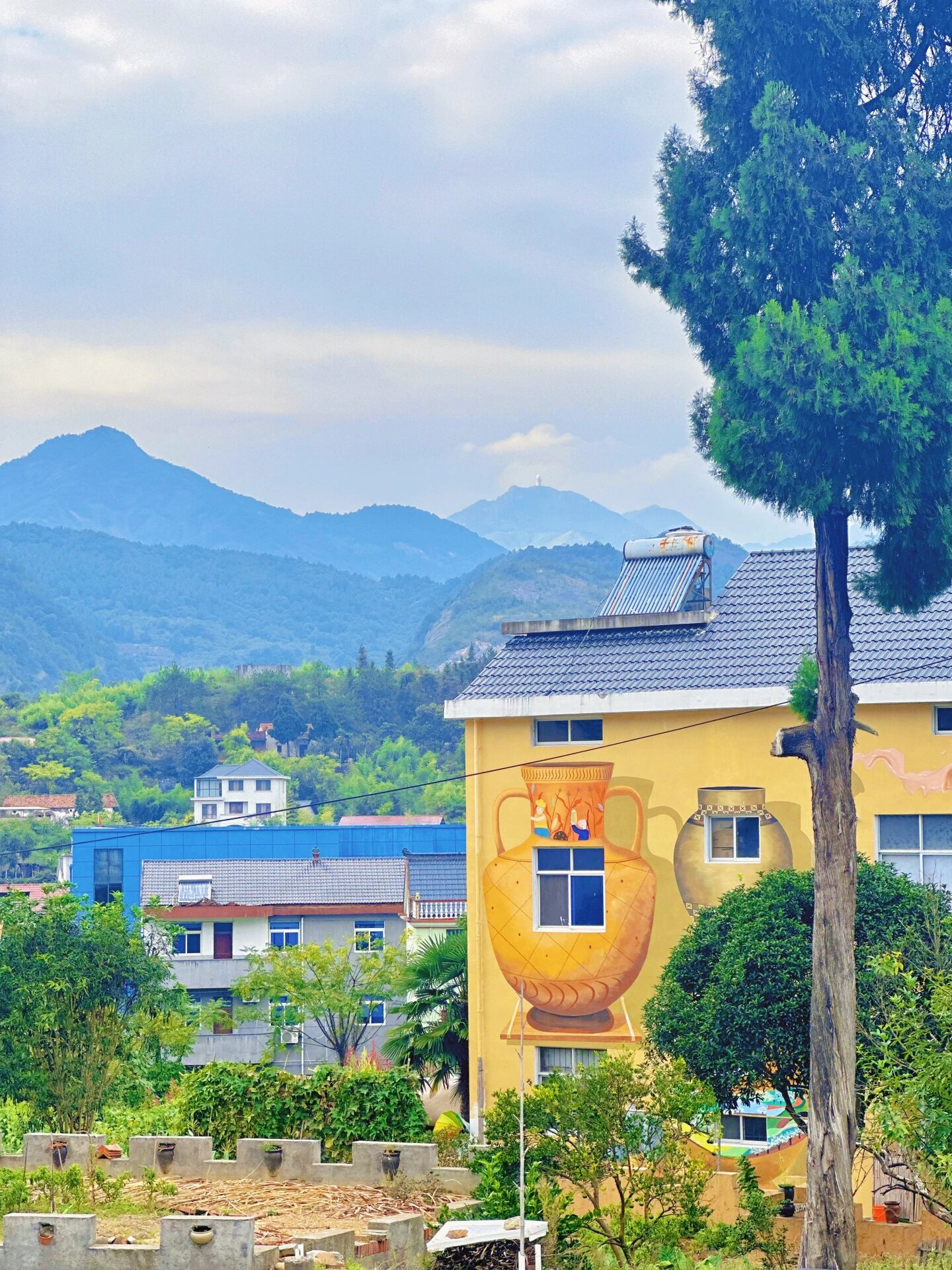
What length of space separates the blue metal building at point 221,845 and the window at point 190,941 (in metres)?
5.12

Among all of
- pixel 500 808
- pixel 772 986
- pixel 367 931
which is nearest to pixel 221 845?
pixel 367 931

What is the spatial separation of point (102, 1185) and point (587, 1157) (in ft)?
15.1

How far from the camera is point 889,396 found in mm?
14641

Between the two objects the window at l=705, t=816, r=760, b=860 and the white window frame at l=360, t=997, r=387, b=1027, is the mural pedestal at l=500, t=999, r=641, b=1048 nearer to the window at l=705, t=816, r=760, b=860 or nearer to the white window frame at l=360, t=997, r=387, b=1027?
the window at l=705, t=816, r=760, b=860

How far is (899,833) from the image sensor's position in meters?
22.7

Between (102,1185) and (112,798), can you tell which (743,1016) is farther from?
(112,798)

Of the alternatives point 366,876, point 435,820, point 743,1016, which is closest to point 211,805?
point 435,820

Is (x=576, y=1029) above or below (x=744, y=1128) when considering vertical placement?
above

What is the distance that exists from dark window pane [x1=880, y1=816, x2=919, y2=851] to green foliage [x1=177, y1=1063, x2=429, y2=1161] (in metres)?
7.03

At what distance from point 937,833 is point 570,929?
5.29 metres

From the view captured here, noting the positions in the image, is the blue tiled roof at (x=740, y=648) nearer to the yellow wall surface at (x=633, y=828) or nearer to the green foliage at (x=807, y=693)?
the yellow wall surface at (x=633, y=828)

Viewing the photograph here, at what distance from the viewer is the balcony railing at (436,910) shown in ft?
183

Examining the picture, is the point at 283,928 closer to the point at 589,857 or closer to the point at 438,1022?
the point at 438,1022

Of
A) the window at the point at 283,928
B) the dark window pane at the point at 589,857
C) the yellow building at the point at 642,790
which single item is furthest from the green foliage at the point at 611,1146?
the window at the point at 283,928
